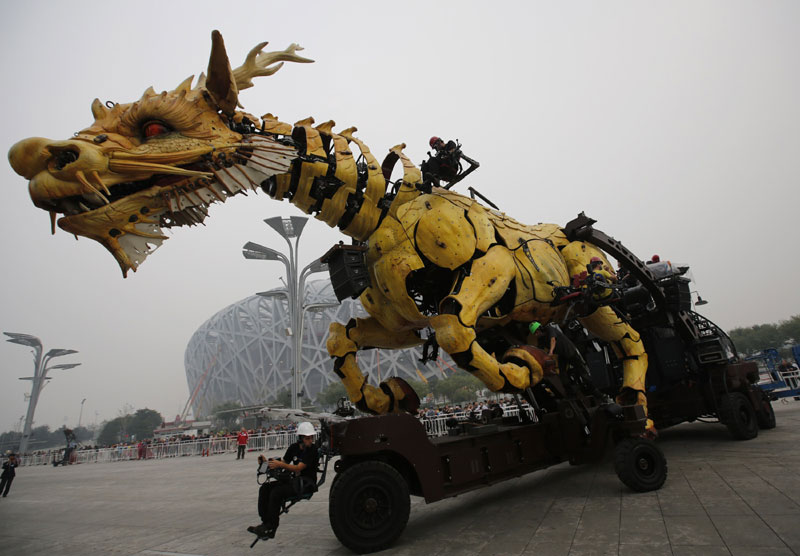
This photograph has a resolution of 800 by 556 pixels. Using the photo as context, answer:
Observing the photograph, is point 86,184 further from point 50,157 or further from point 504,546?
point 504,546

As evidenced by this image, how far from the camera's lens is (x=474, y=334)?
4484mm

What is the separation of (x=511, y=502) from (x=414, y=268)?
2.93 metres

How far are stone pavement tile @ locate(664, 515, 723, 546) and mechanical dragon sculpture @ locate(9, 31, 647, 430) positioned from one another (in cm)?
164

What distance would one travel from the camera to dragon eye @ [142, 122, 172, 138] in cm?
395

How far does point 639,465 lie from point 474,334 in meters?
2.43

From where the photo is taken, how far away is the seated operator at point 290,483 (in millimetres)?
3732

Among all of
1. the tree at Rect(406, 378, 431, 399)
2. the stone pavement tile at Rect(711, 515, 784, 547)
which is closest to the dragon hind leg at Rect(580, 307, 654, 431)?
the stone pavement tile at Rect(711, 515, 784, 547)

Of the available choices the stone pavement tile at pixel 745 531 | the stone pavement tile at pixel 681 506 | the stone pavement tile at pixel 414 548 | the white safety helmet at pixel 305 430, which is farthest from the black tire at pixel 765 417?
the white safety helmet at pixel 305 430

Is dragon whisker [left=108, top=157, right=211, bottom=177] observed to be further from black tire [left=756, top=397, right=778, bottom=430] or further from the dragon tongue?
black tire [left=756, top=397, right=778, bottom=430]

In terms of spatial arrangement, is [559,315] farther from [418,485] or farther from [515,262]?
[418,485]

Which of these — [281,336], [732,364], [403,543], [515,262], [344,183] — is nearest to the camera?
[403,543]

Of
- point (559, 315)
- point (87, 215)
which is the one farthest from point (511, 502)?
point (87, 215)

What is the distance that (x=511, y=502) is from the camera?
505 cm

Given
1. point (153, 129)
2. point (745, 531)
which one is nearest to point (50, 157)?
point (153, 129)
